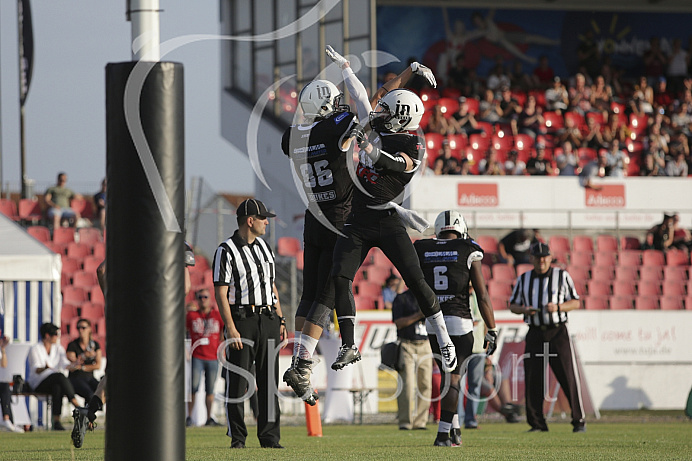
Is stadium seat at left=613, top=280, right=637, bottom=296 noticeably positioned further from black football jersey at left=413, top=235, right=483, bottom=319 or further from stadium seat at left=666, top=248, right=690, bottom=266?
black football jersey at left=413, top=235, right=483, bottom=319

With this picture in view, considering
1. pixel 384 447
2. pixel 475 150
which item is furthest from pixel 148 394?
pixel 475 150

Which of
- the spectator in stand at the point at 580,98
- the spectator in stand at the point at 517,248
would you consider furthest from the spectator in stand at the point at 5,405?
the spectator in stand at the point at 580,98

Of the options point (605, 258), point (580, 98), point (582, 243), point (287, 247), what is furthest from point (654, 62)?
point (287, 247)

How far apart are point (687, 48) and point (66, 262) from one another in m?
16.3

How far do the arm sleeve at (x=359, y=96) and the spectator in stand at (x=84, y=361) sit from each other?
6.61 m

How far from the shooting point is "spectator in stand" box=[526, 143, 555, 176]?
20.0 m

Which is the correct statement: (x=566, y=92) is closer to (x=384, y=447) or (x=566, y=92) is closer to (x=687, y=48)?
(x=687, y=48)

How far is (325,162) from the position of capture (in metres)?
7.56

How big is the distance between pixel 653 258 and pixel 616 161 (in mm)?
2685

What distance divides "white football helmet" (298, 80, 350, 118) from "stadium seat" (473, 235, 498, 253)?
10867 mm

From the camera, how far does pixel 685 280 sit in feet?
59.4

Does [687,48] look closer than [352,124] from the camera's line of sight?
No

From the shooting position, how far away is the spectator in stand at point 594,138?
21.4 metres

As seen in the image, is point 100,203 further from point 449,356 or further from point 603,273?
point 449,356
